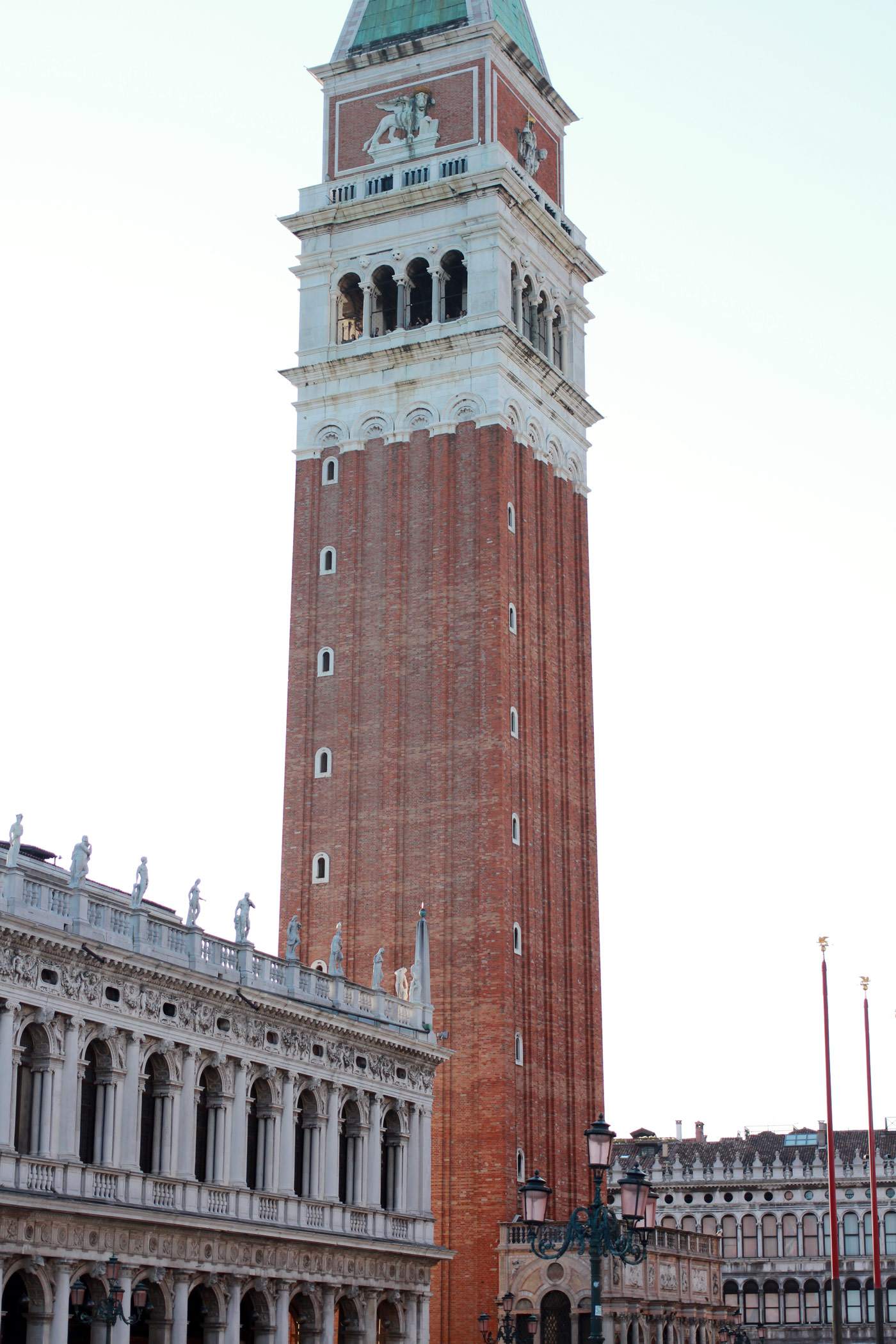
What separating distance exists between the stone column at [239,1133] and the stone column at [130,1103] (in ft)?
14.7

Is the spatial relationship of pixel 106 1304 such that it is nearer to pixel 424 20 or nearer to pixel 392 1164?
pixel 392 1164

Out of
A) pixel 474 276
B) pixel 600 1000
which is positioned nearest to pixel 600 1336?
pixel 600 1000

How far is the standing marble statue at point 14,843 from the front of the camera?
137ft

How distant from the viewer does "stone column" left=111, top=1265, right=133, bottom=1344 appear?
43594 millimetres

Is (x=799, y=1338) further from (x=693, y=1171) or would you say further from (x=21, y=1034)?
(x=21, y=1034)

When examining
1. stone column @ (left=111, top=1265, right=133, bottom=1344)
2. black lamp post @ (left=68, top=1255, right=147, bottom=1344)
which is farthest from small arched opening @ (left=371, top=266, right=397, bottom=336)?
black lamp post @ (left=68, top=1255, right=147, bottom=1344)

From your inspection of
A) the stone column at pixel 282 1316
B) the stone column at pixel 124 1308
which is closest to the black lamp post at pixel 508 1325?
the stone column at pixel 282 1316

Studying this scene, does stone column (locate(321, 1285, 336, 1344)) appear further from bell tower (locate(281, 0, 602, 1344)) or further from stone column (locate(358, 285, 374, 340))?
stone column (locate(358, 285, 374, 340))

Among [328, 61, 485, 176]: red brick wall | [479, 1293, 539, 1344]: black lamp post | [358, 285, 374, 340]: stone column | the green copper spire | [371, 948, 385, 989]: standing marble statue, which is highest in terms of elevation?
the green copper spire

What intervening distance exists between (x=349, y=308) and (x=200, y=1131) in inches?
1533

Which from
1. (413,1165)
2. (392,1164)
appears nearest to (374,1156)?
(392,1164)

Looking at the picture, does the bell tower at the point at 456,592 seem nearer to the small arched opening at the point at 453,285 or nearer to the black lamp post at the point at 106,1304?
the small arched opening at the point at 453,285

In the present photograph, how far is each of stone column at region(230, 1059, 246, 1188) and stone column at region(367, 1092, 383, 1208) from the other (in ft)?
22.7

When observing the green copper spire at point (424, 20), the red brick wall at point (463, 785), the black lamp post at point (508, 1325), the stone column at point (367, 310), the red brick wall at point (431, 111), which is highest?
the green copper spire at point (424, 20)
